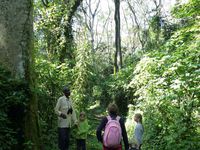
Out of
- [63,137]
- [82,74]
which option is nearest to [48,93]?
[63,137]

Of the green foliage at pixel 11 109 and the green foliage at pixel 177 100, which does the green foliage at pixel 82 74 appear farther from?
the green foliage at pixel 11 109

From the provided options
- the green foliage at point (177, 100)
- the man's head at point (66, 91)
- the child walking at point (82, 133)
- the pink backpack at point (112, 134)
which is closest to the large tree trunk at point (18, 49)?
the man's head at point (66, 91)

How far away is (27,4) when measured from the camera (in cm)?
752

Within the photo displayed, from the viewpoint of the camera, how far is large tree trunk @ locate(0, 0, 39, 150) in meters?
7.30

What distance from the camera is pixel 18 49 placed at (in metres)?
7.38

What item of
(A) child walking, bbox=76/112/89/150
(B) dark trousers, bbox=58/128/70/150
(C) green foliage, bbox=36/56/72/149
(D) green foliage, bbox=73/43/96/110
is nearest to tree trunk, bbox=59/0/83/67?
(D) green foliage, bbox=73/43/96/110

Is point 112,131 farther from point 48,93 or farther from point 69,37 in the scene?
point 69,37

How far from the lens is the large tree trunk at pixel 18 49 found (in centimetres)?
730

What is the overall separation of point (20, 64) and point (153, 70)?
10.5ft

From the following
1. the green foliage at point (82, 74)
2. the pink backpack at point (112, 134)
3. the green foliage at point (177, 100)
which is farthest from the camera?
the green foliage at point (82, 74)

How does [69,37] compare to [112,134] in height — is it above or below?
above

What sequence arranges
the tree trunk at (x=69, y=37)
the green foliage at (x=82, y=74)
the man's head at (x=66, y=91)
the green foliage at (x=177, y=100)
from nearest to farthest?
1. the green foliage at (x=177, y=100)
2. the man's head at (x=66, y=91)
3. the green foliage at (x=82, y=74)
4. the tree trunk at (x=69, y=37)

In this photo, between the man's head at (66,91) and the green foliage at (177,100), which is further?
the man's head at (66,91)

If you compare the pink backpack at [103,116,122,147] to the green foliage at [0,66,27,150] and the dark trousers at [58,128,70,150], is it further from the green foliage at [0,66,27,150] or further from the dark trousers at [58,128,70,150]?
the dark trousers at [58,128,70,150]
